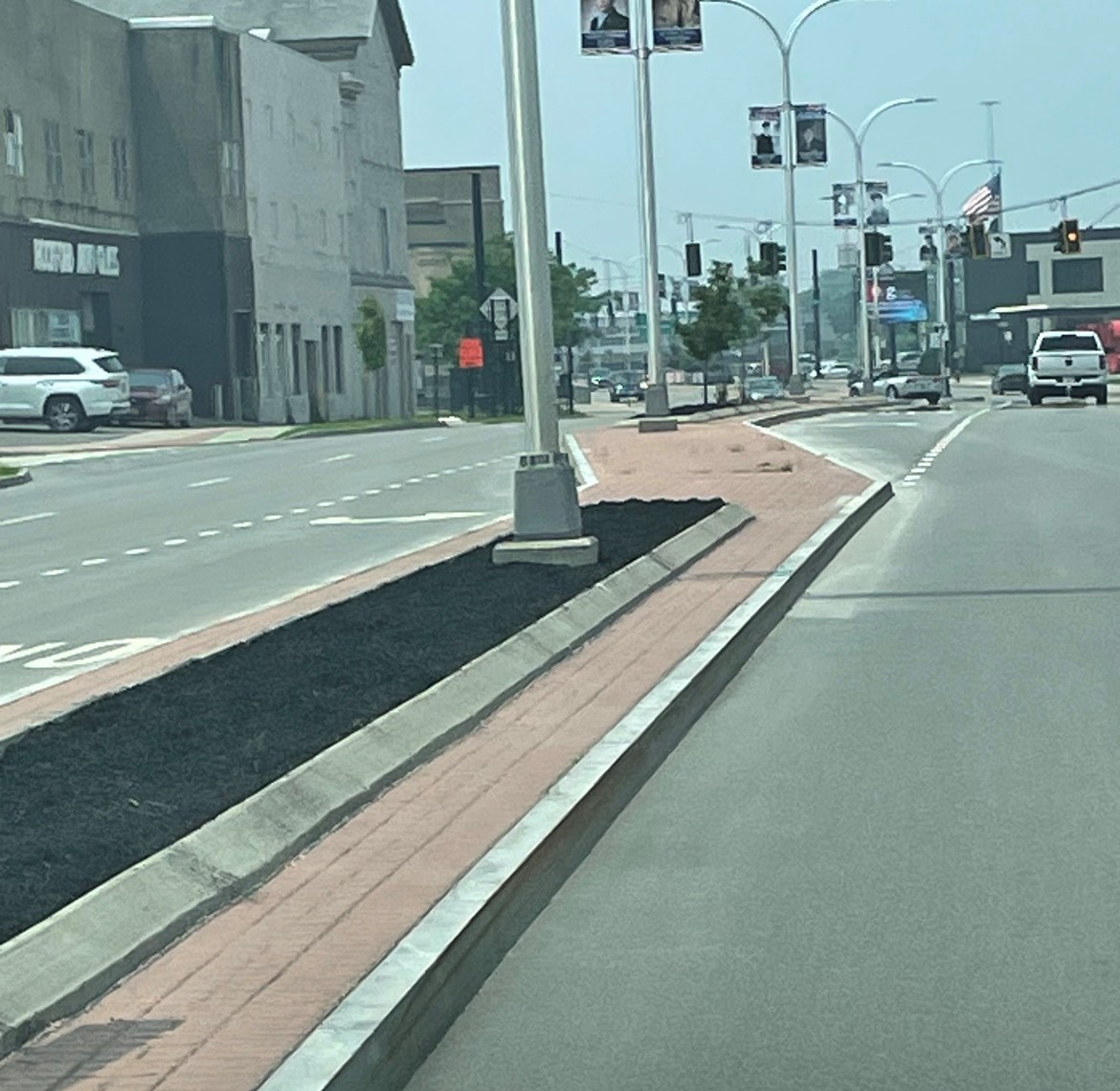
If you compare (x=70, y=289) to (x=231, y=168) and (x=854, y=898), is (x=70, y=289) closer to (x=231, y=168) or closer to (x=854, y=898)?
(x=231, y=168)

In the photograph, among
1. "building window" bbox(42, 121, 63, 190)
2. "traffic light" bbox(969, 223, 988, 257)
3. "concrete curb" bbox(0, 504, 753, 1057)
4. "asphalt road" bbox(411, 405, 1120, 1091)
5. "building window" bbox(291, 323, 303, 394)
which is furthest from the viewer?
"traffic light" bbox(969, 223, 988, 257)

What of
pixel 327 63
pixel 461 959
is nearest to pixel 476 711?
pixel 461 959

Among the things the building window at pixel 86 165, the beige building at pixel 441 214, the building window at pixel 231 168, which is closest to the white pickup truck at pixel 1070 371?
the building window at pixel 231 168

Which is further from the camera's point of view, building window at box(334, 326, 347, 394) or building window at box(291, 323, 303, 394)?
building window at box(334, 326, 347, 394)

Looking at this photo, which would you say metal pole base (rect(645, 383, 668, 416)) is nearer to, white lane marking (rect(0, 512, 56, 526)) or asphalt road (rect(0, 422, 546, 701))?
asphalt road (rect(0, 422, 546, 701))

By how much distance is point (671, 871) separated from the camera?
8578mm

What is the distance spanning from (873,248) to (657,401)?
36332 millimetres

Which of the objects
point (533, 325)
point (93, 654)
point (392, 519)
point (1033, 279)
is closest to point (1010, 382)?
point (1033, 279)

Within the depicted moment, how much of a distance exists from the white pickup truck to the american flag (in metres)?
43.3

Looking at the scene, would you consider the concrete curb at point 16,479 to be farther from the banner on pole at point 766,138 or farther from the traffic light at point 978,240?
the traffic light at point 978,240

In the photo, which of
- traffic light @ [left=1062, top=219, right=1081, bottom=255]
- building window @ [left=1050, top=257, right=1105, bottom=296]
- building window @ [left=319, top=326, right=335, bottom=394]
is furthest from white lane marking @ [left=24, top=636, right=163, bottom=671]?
building window @ [left=1050, top=257, right=1105, bottom=296]

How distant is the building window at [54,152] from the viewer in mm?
68938

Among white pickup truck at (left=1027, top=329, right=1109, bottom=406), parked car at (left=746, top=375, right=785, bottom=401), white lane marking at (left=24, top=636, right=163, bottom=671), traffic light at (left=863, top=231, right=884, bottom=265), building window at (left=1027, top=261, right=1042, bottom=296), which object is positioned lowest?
parked car at (left=746, top=375, right=785, bottom=401)

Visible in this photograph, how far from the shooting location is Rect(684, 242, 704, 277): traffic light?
263ft
